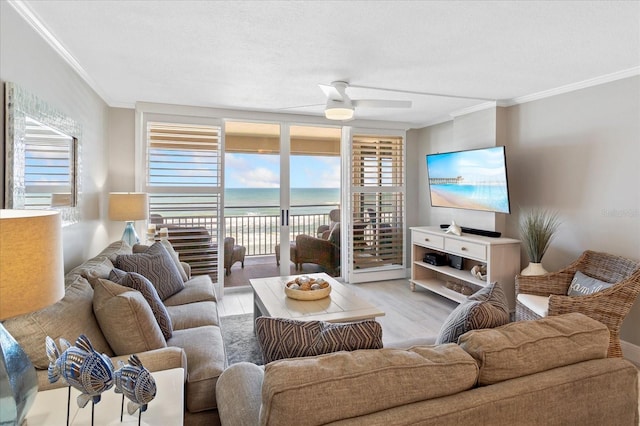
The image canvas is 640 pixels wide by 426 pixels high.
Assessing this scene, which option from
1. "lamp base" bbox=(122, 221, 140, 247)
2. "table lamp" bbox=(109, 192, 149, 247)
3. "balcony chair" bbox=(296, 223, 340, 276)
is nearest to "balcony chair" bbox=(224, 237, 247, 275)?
"balcony chair" bbox=(296, 223, 340, 276)

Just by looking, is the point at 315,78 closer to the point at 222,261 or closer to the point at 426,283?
the point at 222,261

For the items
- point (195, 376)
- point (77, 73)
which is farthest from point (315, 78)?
point (195, 376)

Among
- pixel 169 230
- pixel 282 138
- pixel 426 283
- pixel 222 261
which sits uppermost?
pixel 282 138

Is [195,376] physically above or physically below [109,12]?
below

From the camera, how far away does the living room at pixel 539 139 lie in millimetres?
2234

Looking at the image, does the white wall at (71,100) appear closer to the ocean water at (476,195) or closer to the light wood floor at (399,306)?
the light wood floor at (399,306)

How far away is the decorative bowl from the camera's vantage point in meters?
2.75

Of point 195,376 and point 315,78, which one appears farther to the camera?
point 315,78

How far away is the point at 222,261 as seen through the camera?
446 centimetres

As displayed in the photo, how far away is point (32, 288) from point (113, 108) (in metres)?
3.78

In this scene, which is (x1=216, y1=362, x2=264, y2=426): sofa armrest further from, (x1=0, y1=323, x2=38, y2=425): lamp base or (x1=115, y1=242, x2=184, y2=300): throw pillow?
(x1=115, y1=242, x2=184, y2=300): throw pillow

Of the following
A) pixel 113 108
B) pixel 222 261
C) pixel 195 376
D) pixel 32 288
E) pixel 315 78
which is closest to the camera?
pixel 32 288

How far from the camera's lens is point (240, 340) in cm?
314

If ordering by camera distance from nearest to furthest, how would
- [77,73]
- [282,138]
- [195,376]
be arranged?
[195,376] < [77,73] < [282,138]
